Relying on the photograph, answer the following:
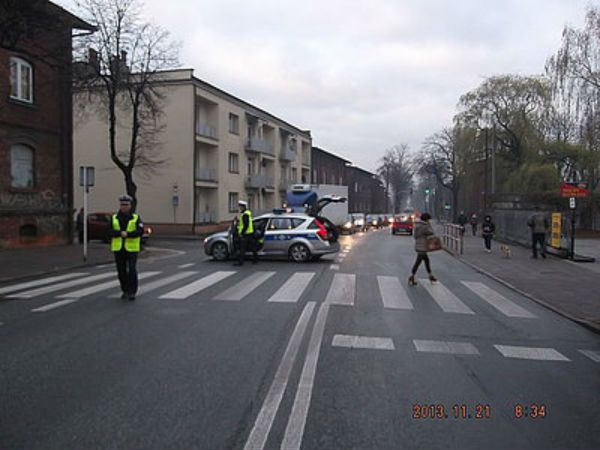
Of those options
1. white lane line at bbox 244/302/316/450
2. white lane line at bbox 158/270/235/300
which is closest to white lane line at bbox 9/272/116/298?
white lane line at bbox 158/270/235/300

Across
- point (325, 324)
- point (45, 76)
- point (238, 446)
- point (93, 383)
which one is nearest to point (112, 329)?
point (93, 383)

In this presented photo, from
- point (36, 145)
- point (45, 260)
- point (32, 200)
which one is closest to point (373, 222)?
point (36, 145)

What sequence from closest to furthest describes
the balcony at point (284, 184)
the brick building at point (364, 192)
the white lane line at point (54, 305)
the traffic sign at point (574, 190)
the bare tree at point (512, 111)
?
1. the white lane line at point (54, 305)
2. the traffic sign at point (574, 190)
3. the bare tree at point (512, 111)
4. the balcony at point (284, 184)
5. the brick building at point (364, 192)

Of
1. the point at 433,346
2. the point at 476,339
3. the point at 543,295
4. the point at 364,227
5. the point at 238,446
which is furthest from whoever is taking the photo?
the point at 364,227

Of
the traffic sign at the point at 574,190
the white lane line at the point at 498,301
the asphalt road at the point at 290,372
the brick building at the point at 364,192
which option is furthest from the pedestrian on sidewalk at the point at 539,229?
the brick building at the point at 364,192

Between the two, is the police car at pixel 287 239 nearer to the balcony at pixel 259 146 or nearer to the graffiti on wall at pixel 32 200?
the graffiti on wall at pixel 32 200

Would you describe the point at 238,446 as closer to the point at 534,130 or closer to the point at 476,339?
the point at 476,339

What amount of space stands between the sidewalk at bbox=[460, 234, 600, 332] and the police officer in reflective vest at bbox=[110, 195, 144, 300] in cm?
732

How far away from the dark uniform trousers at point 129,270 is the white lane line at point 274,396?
11.9 ft

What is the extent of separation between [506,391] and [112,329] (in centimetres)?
486

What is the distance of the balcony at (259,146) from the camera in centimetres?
4778

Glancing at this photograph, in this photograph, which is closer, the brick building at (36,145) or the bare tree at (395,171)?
the brick building at (36,145)

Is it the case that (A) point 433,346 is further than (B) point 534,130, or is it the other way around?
(B) point 534,130

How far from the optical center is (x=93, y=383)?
5.07 m
